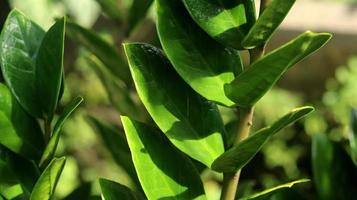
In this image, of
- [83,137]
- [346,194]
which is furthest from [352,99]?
[346,194]

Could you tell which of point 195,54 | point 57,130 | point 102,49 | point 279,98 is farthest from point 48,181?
point 279,98

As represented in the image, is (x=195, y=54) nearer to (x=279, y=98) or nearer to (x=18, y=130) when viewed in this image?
(x=18, y=130)

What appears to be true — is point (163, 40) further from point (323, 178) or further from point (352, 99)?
point (352, 99)

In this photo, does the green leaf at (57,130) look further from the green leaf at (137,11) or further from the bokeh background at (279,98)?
the bokeh background at (279,98)

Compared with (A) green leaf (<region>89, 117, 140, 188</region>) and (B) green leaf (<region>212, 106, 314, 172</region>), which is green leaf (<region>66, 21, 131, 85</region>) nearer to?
(A) green leaf (<region>89, 117, 140, 188</region>)

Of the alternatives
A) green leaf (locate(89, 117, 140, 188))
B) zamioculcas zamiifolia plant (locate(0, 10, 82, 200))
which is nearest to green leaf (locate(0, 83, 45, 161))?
zamioculcas zamiifolia plant (locate(0, 10, 82, 200))

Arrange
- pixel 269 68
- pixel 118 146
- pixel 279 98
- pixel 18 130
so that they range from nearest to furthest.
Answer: pixel 269 68 < pixel 18 130 < pixel 118 146 < pixel 279 98
